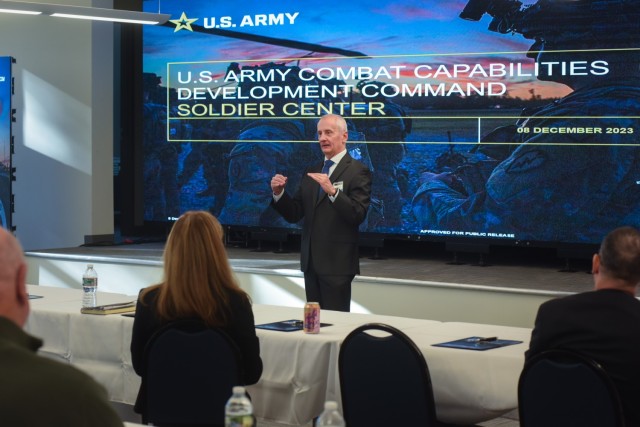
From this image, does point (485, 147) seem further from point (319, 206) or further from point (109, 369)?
point (109, 369)

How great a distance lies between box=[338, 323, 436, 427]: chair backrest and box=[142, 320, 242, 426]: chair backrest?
1.32 feet

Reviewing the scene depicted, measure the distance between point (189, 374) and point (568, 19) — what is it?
5.00m

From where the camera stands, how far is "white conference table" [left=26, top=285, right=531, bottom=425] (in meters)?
3.69

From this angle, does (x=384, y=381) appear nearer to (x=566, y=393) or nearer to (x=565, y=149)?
(x=566, y=393)

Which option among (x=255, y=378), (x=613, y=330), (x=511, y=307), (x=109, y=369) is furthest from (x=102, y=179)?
(x=613, y=330)

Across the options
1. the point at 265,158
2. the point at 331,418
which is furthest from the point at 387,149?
the point at 331,418

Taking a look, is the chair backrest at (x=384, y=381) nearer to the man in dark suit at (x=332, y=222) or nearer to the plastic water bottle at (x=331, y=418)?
the plastic water bottle at (x=331, y=418)

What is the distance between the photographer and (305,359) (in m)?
4.05

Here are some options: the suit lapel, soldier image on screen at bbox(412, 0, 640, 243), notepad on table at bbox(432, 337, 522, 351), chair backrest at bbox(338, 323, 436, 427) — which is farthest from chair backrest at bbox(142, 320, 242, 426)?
soldier image on screen at bbox(412, 0, 640, 243)

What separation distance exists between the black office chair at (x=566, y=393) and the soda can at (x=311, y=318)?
112 centimetres

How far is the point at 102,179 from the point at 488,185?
399 centimetres

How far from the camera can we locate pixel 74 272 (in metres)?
8.94

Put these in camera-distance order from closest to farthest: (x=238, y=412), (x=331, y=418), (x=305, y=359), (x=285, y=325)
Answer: (x=238, y=412) < (x=331, y=418) < (x=305, y=359) < (x=285, y=325)

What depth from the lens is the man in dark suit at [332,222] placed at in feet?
18.1
